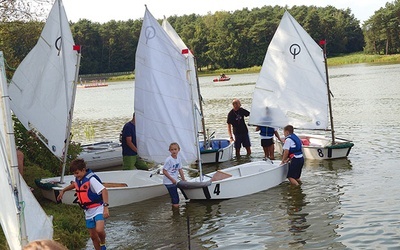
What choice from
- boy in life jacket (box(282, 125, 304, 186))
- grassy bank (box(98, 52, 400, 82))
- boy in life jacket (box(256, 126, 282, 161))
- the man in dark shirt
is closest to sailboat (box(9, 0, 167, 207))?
the man in dark shirt

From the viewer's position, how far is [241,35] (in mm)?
112312

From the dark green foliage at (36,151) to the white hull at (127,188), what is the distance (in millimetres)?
1176

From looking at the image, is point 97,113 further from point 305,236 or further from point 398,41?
point 398,41

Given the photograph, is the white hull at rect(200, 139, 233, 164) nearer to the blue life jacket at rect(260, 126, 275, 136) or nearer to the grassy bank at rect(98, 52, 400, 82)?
the blue life jacket at rect(260, 126, 275, 136)

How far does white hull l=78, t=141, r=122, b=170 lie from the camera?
18252mm

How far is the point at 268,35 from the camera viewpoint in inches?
4370

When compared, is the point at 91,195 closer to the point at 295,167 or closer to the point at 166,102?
the point at 166,102

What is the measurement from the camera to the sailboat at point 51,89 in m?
11.9

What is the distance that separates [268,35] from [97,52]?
37.8 meters

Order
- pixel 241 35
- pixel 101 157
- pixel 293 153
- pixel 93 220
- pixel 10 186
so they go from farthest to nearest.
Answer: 1. pixel 241 35
2. pixel 101 157
3. pixel 293 153
4. pixel 93 220
5. pixel 10 186

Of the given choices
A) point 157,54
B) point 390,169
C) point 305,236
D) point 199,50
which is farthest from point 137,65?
point 199,50

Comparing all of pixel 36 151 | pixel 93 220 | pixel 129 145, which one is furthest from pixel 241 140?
pixel 93 220

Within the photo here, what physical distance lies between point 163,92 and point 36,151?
3.90m

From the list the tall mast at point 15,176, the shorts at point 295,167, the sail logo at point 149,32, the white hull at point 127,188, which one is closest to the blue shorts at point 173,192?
the white hull at point 127,188
